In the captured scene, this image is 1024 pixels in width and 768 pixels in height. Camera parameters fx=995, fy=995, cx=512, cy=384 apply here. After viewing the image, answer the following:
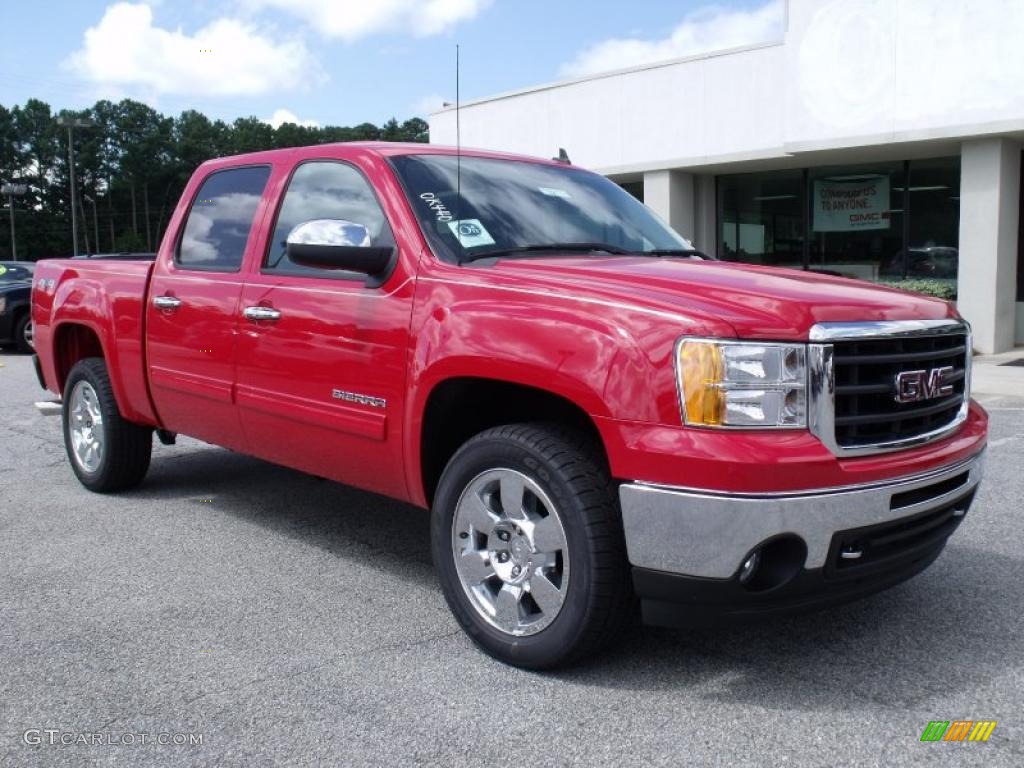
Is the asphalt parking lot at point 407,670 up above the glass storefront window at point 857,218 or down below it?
below

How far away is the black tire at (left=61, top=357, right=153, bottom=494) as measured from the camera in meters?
5.68

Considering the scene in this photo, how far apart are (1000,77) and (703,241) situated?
646 centimetres

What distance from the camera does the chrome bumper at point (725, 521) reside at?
279 cm

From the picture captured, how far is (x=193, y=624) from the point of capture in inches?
147

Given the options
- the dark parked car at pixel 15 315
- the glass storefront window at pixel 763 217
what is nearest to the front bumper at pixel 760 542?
the dark parked car at pixel 15 315

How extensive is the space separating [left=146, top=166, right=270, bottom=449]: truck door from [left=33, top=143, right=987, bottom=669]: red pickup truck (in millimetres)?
21

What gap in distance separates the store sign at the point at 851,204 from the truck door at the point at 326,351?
47.8ft

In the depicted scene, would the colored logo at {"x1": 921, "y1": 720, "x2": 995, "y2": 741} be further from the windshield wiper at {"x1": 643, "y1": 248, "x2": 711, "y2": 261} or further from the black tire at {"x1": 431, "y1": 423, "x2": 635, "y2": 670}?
the windshield wiper at {"x1": 643, "y1": 248, "x2": 711, "y2": 261}

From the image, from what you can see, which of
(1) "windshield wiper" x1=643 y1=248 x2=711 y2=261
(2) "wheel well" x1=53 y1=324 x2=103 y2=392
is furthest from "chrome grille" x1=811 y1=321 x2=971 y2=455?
(2) "wheel well" x1=53 y1=324 x2=103 y2=392

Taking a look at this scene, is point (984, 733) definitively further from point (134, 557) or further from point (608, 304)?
point (134, 557)

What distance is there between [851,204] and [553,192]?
1435 cm

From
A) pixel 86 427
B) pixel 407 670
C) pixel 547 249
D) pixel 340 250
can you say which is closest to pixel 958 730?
pixel 407 670

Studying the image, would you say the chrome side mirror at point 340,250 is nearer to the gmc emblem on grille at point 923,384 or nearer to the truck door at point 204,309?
the truck door at point 204,309

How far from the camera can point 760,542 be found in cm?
281
